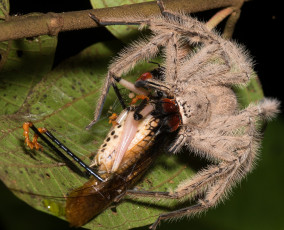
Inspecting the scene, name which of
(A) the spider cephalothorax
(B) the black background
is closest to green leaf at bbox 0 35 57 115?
(A) the spider cephalothorax

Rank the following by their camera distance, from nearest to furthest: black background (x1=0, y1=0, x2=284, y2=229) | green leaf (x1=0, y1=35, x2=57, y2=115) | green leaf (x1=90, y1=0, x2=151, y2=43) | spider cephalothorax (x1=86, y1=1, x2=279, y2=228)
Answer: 1. spider cephalothorax (x1=86, y1=1, x2=279, y2=228)
2. green leaf (x1=0, y1=35, x2=57, y2=115)
3. green leaf (x1=90, y1=0, x2=151, y2=43)
4. black background (x1=0, y1=0, x2=284, y2=229)

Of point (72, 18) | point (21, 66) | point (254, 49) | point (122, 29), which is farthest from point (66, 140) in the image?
point (254, 49)

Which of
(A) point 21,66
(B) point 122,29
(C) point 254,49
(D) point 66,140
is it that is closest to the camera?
(D) point 66,140

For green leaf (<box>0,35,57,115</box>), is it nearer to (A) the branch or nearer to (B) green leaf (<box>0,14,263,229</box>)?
(B) green leaf (<box>0,14,263,229</box>)

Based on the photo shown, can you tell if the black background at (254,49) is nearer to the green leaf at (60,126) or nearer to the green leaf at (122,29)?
the green leaf at (122,29)

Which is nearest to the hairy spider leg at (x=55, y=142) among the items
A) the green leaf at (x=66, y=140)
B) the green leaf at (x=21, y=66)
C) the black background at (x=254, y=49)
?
the green leaf at (x=66, y=140)

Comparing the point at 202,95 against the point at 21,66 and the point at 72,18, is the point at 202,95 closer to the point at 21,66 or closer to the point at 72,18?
the point at 72,18

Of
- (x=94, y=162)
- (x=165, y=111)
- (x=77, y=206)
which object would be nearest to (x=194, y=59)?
(x=165, y=111)
